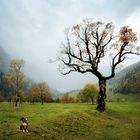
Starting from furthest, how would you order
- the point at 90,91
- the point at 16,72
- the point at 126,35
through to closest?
1. the point at 90,91
2. the point at 16,72
3. the point at 126,35

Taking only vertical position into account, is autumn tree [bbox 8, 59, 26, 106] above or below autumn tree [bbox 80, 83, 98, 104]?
above

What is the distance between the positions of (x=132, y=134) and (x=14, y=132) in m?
15.4

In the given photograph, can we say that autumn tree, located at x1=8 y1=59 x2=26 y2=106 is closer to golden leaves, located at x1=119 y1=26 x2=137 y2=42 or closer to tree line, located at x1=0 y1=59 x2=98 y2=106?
tree line, located at x1=0 y1=59 x2=98 y2=106

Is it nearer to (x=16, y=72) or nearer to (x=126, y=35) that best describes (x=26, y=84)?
(x=16, y=72)

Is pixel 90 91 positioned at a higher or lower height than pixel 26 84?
lower

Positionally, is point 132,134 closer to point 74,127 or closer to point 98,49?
point 74,127

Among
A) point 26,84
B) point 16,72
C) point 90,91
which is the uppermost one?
point 16,72

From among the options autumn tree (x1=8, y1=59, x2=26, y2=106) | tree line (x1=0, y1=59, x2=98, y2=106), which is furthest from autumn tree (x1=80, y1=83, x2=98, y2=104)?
autumn tree (x1=8, y1=59, x2=26, y2=106)

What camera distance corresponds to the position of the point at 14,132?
25406 mm

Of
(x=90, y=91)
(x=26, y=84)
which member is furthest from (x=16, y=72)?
(x=90, y=91)

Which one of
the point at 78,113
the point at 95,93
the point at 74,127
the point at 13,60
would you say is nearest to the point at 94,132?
the point at 74,127

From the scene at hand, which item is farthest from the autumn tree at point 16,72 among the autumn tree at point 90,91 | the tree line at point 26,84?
the autumn tree at point 90,91

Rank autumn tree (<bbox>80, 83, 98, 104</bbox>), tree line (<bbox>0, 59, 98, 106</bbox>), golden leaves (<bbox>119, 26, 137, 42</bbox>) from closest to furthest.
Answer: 1. golden leaves (<bbox>119, 26, 137, 42</bbox>)
2. tree line (<bbox>0, 59, 98, 106</bbox>)
3. autumn tree (<bbox>80, 83, 98, 104</bbox>)

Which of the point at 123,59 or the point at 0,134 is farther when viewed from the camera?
the point at 123,59
